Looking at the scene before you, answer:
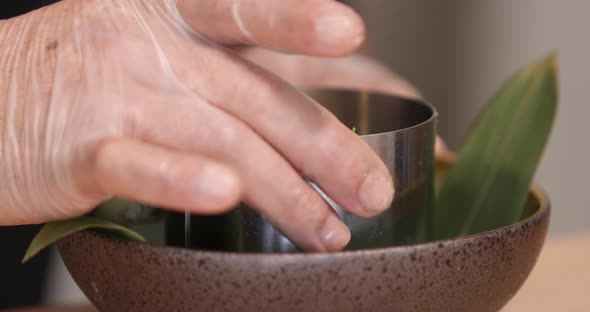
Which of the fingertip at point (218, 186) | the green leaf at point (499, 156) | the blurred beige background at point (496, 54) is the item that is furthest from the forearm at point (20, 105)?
the blurred beige background at point (496, 54)

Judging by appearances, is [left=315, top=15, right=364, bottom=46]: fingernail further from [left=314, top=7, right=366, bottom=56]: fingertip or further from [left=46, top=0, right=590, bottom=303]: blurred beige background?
[left=46, top=0, right=590, bottom=303]: blurred beige background

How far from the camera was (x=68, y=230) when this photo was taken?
416 millimetres

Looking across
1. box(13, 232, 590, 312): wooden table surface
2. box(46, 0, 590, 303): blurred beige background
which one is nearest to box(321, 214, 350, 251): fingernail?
box(13, 232, 590, 312): wooden table surface

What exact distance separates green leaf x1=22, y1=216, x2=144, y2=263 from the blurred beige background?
1.27m

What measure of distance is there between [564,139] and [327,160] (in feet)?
4.53

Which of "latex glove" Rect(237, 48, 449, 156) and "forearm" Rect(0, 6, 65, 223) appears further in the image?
"latex glove" Rect(237, 48, 449, 156)

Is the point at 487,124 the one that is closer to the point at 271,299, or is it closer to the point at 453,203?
the point at 453,203

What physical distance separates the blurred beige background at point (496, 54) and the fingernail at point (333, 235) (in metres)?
1.27

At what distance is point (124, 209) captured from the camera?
0.49 metres

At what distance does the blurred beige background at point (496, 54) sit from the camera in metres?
1.62

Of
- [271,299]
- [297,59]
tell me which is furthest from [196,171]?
[297,59]

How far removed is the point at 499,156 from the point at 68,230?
33cm

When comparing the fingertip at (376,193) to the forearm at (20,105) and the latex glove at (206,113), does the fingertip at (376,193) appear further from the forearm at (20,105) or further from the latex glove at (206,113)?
the forearm at (20,105)

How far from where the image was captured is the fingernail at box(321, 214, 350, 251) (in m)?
0.40
